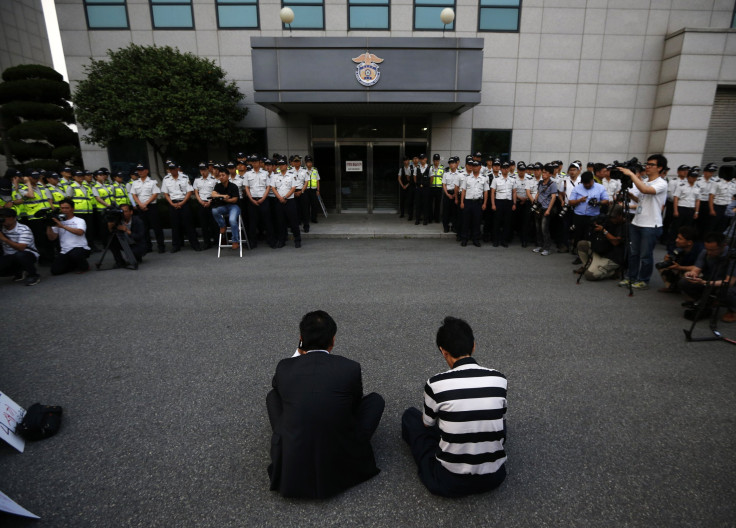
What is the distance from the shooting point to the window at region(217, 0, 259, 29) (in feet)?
43.6

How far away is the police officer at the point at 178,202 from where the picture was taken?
9055 mm

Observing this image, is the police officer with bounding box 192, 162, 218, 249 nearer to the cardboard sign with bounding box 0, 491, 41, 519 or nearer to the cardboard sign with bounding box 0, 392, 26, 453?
the cardboard sign with bounding box 0, 392, 26, 453

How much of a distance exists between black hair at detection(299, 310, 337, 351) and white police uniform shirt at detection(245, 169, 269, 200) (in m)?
7.63

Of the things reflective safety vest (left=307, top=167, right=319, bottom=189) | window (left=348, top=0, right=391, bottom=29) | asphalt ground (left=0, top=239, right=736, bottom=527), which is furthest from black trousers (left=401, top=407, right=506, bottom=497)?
window (left=348, top=0, right=391, bottom=29)

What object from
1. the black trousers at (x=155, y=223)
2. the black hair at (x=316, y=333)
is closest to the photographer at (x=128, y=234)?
the black trousers at (x=155, y=223)

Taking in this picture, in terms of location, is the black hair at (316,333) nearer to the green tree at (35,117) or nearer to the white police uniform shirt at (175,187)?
the white police uniform shirt at (175,187)

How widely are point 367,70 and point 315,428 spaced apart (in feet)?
37.0

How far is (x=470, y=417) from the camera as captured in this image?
2.24m

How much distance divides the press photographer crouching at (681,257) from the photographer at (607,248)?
765 mm

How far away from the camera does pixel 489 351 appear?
4.36 metres

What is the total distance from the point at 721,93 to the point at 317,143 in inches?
555

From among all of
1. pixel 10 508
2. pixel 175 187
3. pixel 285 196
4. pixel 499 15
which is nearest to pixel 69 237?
pixel 175 187

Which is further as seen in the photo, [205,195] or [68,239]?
[205,195]

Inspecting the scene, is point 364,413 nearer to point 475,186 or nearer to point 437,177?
point 475,186
